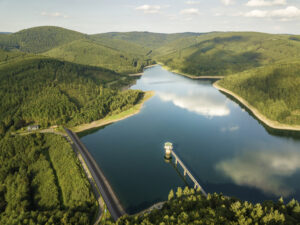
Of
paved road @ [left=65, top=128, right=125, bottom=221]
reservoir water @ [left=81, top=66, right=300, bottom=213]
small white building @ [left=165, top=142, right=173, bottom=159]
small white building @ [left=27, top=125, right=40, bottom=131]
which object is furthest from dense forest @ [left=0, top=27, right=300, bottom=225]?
small white building @ [left=165, top=142, right=173, bottom=159]

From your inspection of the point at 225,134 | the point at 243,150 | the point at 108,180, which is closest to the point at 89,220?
the point at 108,180

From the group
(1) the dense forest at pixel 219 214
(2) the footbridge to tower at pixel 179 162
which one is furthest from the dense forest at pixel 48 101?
(1) the dense forest at pixel 219 214

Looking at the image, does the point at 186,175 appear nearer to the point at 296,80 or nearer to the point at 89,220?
the point at 89,220

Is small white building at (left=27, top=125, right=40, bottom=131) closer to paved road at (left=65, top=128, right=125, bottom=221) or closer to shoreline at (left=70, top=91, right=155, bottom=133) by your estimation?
shoreline at (left=70, top=91, right=155, bottom=133)

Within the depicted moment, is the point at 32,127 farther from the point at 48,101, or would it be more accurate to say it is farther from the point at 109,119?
the point at 109,119

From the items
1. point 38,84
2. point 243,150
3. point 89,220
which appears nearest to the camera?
point 89,220

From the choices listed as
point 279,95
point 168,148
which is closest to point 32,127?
point 168,148
